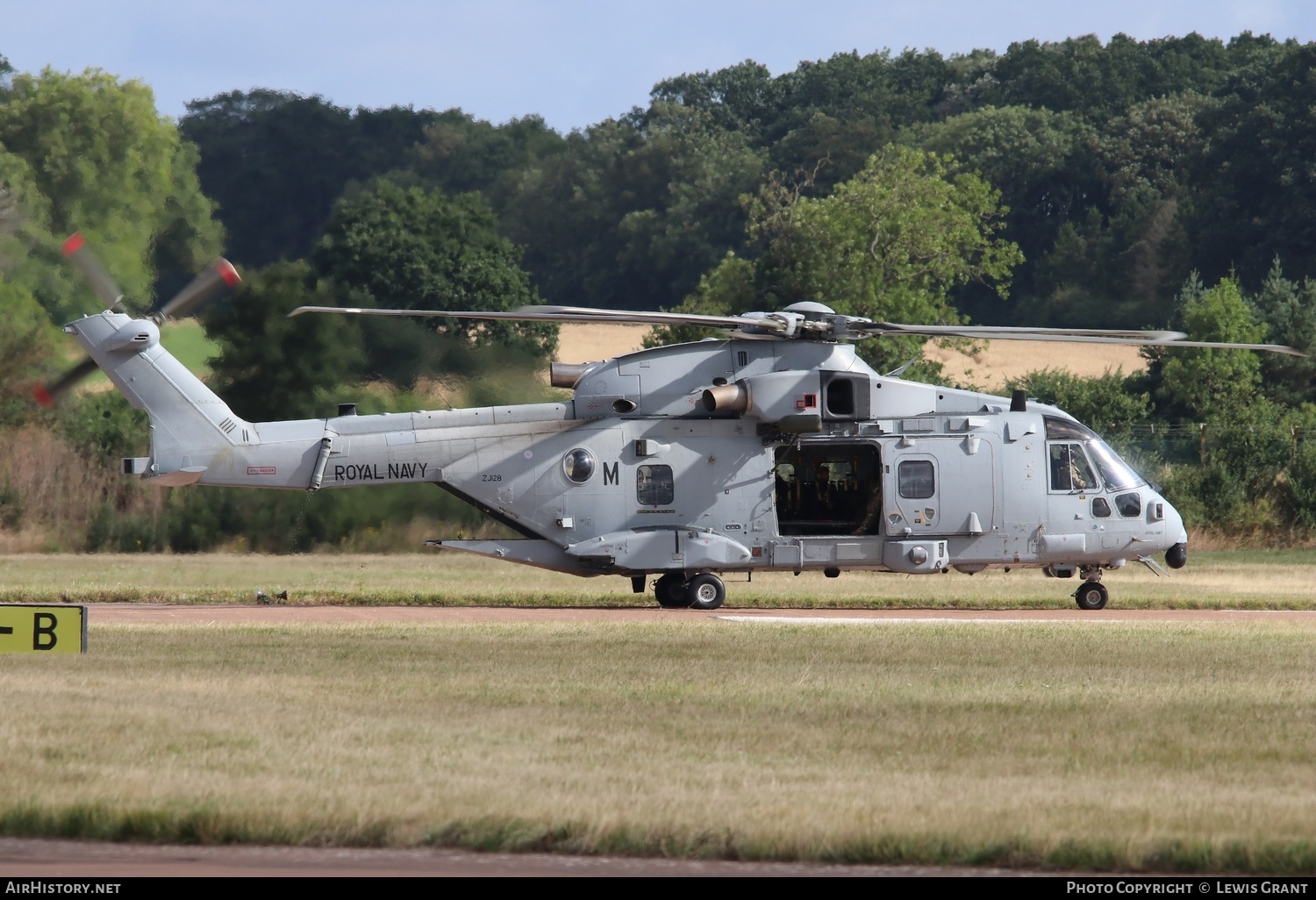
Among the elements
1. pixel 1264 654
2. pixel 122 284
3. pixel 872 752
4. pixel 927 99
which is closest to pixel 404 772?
pixel 872 752

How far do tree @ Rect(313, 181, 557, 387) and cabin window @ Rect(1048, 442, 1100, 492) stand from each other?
86.1 feet

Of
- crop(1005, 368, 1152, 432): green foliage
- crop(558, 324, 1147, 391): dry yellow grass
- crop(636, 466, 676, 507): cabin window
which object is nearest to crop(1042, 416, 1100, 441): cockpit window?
crop(636, 466, 676, 507): cabin window

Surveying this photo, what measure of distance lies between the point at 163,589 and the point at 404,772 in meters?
15.7

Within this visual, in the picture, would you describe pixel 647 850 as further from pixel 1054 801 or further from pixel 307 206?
pixel 307 206

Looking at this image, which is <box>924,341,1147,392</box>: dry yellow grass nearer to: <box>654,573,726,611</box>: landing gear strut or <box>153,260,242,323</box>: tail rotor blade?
<box>654,573,726,611</box>: landing gear strut

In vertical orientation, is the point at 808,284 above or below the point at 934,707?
above

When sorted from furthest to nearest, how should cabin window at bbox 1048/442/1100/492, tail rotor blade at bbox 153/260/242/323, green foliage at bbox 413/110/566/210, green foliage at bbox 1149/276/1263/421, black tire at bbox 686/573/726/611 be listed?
green foliage at bbox 413/110/566/210 < green foliage at bbox 1149/276/1263/421 < cabin window at bbox 1048/442/1100/492 < black tire at bbox 686/573/726/611 < tail rotor blade at bbox 153/260/242/323

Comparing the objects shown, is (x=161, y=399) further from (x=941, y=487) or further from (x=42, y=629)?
(x=941, y=487)

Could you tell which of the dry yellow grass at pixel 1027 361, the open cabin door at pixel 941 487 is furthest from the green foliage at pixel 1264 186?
the open cabin door at pixel 941 487

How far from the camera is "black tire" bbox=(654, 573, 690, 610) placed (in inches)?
935

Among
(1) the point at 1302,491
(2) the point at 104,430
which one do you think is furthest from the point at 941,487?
(2) the point at 104,430

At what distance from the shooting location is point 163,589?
24828 mm

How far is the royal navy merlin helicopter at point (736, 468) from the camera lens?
2294 cm

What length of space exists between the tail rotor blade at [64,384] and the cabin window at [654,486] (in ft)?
24.0
